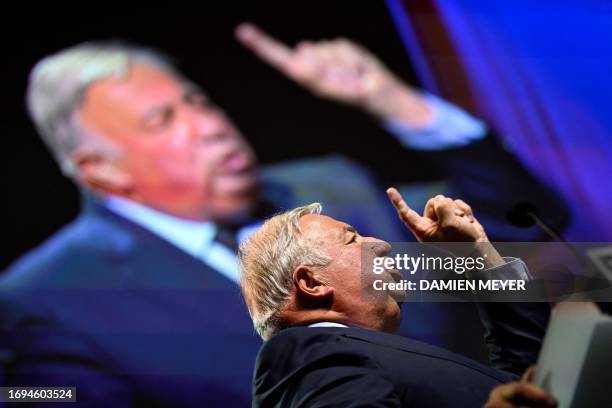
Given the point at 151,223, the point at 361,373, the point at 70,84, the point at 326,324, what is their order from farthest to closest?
the point at 70,84, the point at 151,223, the point at 326,324, the point at 361,373

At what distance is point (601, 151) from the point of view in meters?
2.89

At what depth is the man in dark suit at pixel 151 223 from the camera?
273 cm

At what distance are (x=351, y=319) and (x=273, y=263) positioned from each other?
20 centimetres

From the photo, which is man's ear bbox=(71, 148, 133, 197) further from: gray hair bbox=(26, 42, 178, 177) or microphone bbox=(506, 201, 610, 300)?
microphone bbox=(506, 201, 610, 300)

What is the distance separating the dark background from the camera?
9.66 ft

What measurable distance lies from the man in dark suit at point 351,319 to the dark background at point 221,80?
1.15 metres

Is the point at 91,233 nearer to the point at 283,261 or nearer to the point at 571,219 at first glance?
the point at 283,261

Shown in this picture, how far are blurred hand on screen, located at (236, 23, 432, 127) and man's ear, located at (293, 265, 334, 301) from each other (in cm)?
141

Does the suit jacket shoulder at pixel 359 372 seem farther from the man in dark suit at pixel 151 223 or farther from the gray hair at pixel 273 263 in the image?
the man in dark suit at pixel 151 223

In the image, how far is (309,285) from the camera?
1.66 m

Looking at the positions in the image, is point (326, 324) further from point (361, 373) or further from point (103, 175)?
point (103, 175)

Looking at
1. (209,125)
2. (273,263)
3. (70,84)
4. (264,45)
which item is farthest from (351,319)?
(70,84)

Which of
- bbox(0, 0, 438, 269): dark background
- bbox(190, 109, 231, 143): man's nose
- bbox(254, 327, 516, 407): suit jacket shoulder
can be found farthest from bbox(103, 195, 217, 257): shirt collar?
bbox(254, 327, 516, 407): suit jacket shoulder

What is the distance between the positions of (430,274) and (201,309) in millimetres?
1304
